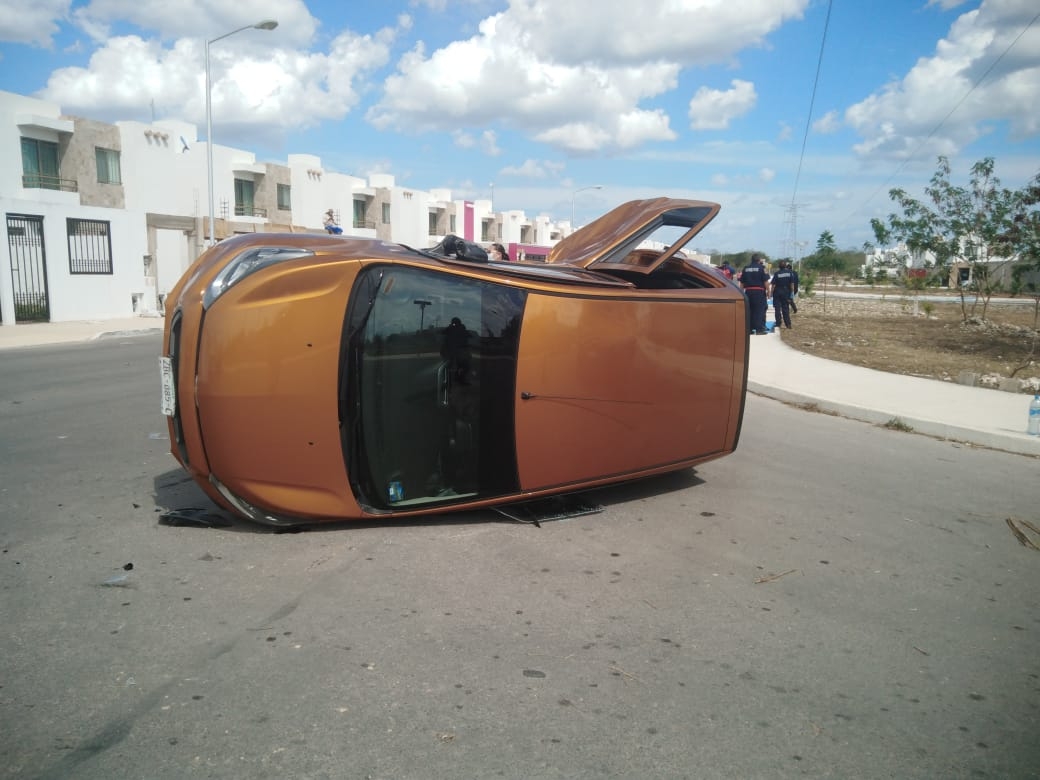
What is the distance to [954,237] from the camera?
18.4 metres

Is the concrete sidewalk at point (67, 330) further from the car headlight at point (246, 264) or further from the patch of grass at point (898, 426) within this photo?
the patch of grass at point (898, 426)

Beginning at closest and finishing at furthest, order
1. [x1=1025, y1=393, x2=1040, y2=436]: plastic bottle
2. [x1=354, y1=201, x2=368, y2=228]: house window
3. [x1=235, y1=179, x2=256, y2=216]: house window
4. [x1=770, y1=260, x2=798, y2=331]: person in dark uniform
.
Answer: [x1=1025, y1=393, x2=1040, y2=436]: plastic bottle < [x1=770, y1=260, x2=798, y2=331]: person in dark uniform < [x1=235, y1=179, x2=256, y2=216]: house window < [x1=354, y1=201, x2=368, y2=228]: house window

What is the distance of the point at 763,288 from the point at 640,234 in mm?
12798

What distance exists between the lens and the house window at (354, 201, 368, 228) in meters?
58.1

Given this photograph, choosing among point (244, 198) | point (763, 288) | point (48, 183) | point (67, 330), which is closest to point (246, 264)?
point (763, 288)

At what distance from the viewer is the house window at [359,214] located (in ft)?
191

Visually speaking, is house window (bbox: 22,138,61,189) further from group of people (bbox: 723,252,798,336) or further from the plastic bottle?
the plastic bottle

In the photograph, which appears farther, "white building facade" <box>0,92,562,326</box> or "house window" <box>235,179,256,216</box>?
"house window" <box>235,179,256,216</box>

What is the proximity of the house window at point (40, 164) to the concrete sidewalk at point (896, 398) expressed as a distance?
21330mm

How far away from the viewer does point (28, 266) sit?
20.6m

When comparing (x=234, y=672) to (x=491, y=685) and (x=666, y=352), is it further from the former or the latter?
(x=666, y=352)

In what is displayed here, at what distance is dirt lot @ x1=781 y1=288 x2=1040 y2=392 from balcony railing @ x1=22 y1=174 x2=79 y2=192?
3123 centimetres

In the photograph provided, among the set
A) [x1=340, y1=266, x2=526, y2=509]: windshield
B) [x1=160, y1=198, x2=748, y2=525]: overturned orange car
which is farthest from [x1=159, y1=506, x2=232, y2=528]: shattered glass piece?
[x1=340, y1=266, x2=526, y2=509]: windshield

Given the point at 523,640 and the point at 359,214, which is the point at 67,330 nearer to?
the point at 523,640
